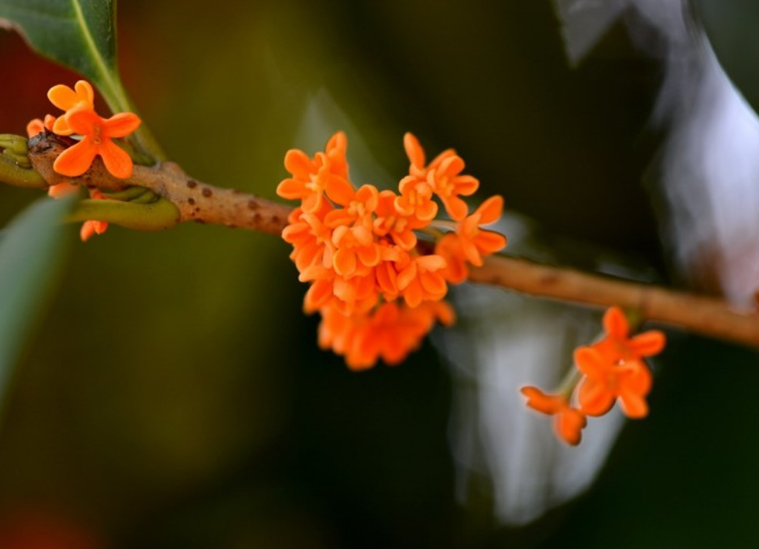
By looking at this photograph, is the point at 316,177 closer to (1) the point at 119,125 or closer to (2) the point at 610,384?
(1) the point at 119,125

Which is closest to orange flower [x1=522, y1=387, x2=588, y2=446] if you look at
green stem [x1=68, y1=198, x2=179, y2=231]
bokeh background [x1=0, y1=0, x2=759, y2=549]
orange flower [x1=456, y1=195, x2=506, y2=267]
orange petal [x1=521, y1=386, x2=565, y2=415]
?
orange petal [x1=521, y1=386, x2=565, y2=415]

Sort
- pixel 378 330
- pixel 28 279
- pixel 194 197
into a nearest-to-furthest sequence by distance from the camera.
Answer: pixel 28 279 < pixel 194 197 < pixel 378 330

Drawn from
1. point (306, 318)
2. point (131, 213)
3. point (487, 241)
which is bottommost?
point (306, 318)

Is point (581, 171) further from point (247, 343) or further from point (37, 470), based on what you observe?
point (37, 470)

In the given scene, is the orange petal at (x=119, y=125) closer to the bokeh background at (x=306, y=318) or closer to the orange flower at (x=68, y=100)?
the orange flower at (x=68, y=100)

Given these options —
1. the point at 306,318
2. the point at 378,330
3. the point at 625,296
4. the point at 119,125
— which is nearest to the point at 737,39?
the point at 625,296

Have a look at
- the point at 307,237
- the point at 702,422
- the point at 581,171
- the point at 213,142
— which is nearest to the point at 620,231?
the point at 581,171
